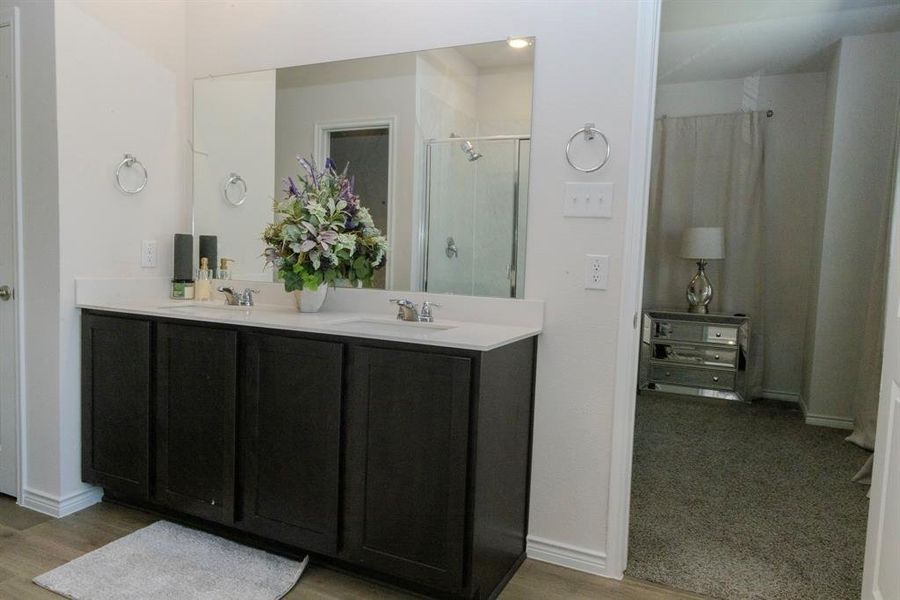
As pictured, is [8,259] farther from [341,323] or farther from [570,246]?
[570,246]

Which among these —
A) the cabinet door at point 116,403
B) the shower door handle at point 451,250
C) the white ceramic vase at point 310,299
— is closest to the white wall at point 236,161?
the white ceramic vase at point 310,299

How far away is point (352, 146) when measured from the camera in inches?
95.3

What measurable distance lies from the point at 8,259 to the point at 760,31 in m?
4.31

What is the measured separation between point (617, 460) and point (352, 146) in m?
1.59

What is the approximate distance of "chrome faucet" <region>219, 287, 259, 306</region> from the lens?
2515 mm

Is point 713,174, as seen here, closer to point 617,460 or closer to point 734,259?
point 734,259

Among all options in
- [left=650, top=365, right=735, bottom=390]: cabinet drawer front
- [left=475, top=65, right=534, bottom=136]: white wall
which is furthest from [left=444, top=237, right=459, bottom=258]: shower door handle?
[left=650, top=365, right=735, bottom=390]: cabinet drawer front

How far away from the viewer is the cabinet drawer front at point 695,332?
449cm

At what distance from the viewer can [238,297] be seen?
8.41ft

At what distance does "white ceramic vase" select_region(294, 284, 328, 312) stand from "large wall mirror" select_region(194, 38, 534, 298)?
0.77 ft

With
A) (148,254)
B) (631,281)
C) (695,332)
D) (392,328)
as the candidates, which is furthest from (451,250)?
(695,332)

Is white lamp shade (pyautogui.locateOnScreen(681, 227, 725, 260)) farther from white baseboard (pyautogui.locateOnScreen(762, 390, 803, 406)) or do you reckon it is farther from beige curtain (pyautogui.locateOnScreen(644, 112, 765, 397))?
white baseboard (pyautogui.locateOnScreen(762, 390, 803, 406))

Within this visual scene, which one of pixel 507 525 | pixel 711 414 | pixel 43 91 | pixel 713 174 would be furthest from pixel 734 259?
pixel 43 91

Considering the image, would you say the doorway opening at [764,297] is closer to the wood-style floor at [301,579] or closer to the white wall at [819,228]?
the white wall at [819,228]
